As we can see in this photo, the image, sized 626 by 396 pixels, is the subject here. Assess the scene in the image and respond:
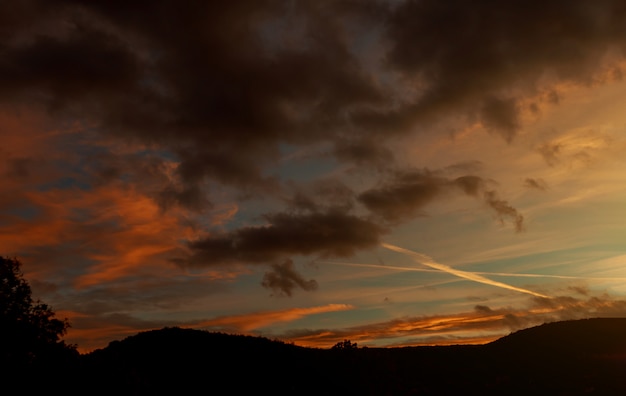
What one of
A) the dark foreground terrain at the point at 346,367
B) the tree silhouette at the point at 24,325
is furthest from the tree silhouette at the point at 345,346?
the tree silhouette at the point at 24,325

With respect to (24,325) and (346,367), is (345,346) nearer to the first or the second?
(346,367)

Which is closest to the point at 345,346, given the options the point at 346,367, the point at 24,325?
the point at 346,367

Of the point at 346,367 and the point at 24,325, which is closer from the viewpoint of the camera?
the point at 24,325

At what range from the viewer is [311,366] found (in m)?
74.2

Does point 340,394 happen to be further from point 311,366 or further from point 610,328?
point 610,328

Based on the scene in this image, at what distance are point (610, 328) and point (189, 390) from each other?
263ft

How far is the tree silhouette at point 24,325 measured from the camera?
52.1 meters

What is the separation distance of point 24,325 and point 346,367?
42012 mm

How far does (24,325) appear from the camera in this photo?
176ft

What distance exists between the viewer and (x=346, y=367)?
77812mm

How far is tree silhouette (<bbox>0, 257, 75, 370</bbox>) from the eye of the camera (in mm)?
52094

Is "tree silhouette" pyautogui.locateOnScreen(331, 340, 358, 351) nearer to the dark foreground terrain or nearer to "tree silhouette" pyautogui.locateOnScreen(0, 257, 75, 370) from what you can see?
the dark foreground terrain

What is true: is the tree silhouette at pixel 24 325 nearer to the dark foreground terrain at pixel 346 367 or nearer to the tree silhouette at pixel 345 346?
the dark foreground terrain at pixel 346 367

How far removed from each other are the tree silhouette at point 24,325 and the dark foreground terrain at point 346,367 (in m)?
3.52
